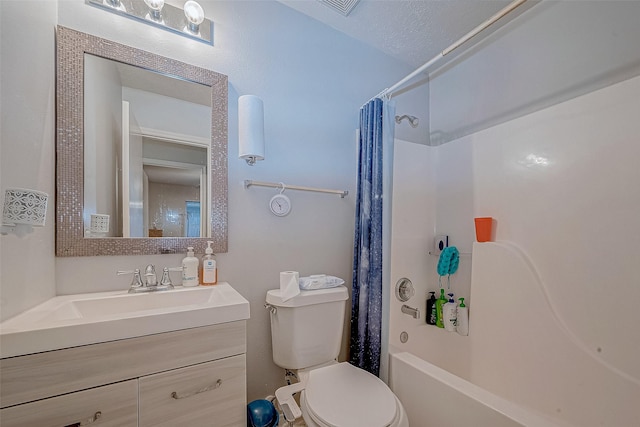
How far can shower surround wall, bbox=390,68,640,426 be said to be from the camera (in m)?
1.13

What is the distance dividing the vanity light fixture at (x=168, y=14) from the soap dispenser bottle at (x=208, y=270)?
104cm

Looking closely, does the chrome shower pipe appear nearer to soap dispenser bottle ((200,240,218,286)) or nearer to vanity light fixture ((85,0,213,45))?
vanity light fixture ((85,0,213,45))

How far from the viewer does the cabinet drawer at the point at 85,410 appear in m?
0.64

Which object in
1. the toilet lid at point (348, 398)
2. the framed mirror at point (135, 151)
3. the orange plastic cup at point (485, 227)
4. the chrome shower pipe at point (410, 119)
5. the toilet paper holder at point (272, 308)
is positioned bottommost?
the toilet lid at point (348, 398)

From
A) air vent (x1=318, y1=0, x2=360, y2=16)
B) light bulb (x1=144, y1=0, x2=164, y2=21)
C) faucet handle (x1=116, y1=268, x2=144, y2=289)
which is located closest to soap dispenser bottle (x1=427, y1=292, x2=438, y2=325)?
faucet handle (x1=116, y1=268, x2=144, y2=289)

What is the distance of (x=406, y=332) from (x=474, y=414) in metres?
0.72

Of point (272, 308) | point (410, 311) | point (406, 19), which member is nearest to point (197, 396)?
point (272, 308)

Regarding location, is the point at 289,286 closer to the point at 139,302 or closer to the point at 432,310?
the point at 139,302

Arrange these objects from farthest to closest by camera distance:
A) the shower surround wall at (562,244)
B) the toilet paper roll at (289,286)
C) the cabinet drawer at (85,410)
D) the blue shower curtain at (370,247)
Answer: the blue shower curtain at (370,247) → the toilet paper roll at (289,286) → the shower surround wall at (562,244) → the cabinet drawer at (85,410)

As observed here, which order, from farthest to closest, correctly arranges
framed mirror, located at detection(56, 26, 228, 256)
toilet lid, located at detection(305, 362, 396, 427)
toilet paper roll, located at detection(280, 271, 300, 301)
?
toilet paper roll, located at detection(280, 271, 300, 301) < framed mirror, located at detection(56, 26, 228, 256) < toilet lid, located at detection(305, 362, 396, 427)

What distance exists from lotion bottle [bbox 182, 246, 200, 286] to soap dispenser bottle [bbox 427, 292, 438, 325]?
155 centimetres

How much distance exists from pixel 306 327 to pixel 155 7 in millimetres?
1644

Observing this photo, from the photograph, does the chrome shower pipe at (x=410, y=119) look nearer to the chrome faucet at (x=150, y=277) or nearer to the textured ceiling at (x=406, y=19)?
the textured ceiling at (x=406, y=19)

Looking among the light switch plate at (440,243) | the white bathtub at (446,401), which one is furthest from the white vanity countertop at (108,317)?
the light switch plate at (440,243)
